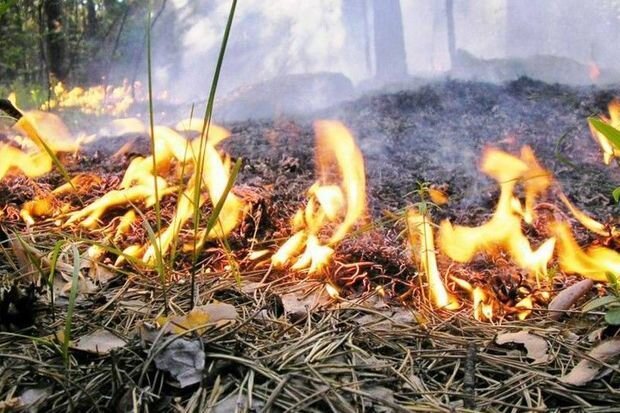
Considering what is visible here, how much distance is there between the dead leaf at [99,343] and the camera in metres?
0.91

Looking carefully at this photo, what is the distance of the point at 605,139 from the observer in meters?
2.39

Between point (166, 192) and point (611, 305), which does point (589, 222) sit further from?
point (166, 192)

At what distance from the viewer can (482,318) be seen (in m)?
1.18

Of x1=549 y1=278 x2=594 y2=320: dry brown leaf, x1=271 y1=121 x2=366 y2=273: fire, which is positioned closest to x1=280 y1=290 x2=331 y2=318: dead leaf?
x1=271 y1=121 x2=366 y2=273: fire

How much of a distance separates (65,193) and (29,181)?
7.6 inches

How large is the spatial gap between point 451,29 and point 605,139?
2269mm

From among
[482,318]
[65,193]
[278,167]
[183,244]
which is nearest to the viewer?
[482,318]

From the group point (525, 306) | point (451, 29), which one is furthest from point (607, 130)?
point (451, 29)

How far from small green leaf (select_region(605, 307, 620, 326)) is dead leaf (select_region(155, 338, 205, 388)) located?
72cm

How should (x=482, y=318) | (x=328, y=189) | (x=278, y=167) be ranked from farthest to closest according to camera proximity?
1. (x=278, y=167)
2. (x=328, y=189)
3. (x=482, y=318)

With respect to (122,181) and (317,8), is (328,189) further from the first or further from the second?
(317,8)

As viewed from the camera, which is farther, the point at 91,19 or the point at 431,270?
the point at 91,19

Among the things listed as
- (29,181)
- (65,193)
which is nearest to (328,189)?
(65,193)

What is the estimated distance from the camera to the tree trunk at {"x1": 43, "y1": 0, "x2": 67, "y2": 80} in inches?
255
